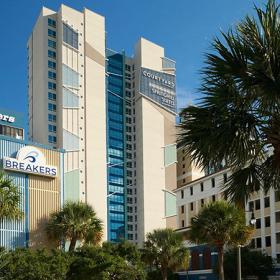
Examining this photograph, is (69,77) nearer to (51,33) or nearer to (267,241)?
(51,33)

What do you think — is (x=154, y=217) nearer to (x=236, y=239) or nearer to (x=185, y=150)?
(x=236, y=239)

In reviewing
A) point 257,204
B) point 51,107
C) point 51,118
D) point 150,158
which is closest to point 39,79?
point 51,107

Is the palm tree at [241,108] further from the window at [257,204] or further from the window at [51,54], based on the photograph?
the window at [51,54]

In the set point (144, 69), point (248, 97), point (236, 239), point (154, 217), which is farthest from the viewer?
point (144, 69)

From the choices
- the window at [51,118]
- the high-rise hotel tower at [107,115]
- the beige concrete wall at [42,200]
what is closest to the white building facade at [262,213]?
the beige concrete wall at [42,200]

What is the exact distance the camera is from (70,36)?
12075 cm

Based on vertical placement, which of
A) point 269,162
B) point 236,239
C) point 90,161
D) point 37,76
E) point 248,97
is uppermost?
point 37,76

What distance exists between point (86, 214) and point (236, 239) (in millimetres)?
16197

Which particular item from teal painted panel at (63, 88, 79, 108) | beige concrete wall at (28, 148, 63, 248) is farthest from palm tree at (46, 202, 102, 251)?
teal painted panel at (63, 88, 79, 108)

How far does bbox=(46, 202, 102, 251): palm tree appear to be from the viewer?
55375 mm

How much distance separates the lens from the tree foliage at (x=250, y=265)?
7206 centimetres

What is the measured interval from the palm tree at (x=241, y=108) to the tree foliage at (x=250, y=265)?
59816 millimetres

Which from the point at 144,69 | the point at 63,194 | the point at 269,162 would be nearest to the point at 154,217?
the point at 144,69

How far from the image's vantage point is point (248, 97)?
13555 mm
